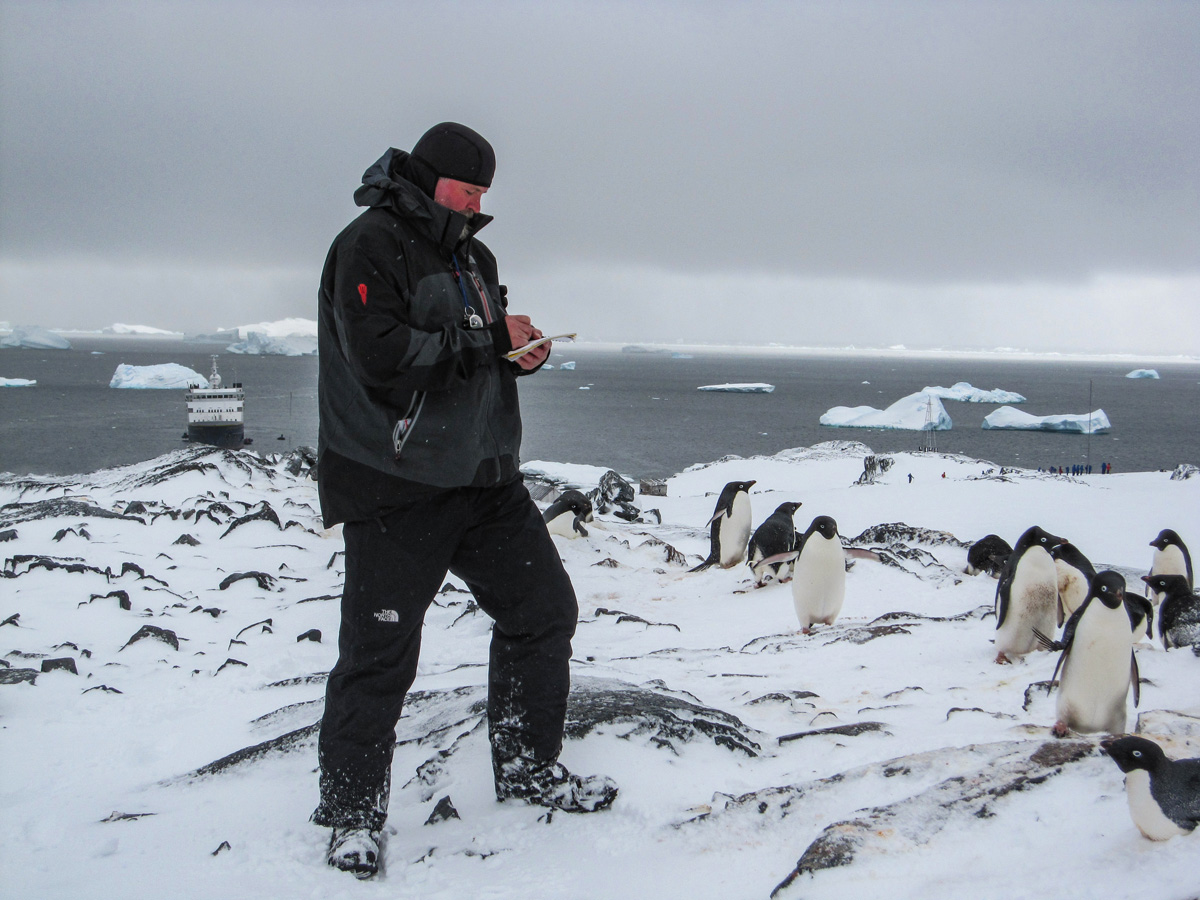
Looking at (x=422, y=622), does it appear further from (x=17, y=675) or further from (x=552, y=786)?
(x=17, y=675)

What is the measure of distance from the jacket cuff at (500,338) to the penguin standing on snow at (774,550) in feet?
17.4

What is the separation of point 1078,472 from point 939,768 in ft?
103

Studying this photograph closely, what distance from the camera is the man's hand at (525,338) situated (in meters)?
2.26

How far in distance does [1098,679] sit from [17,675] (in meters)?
4.52

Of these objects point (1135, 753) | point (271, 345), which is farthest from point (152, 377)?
point (1135, 753)

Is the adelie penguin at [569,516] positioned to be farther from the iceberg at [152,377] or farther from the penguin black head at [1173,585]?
the iceberg at [152,377]

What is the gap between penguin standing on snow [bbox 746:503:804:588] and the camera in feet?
23.9

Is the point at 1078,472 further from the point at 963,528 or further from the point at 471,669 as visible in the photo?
the point at 471,669

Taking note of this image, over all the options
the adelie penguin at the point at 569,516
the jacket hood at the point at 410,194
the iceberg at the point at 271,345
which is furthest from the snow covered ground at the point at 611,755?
the iceberg at the point at 271,345

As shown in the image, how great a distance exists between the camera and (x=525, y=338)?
2.28 meters

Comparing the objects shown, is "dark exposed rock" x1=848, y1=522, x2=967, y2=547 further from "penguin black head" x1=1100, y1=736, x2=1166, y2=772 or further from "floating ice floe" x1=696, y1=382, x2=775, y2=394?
"floating ice floe" x1=696, y1=382, x2=775, y2=394

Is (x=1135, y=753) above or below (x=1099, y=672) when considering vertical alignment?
above

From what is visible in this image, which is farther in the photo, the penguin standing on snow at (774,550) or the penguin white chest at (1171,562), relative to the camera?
the penguin standing on snow at (774,550)

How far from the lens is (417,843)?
7.30ft
